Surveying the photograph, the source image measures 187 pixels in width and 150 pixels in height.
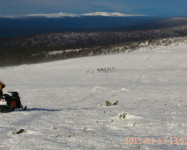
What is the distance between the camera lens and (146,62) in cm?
3431

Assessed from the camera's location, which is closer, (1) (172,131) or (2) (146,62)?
(1) (172,131)

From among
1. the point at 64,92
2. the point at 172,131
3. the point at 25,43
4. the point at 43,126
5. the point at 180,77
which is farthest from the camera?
the point at 25,43

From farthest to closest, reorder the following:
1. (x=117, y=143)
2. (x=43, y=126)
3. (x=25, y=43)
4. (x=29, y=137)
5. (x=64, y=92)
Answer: (x=25, y=43) → (x=64, y=92) → (x=43, y=126) → (x=29, y=137) → (x=117, y=143)

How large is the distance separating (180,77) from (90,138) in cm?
1814

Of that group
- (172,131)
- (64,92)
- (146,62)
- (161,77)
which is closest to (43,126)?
(172,131)

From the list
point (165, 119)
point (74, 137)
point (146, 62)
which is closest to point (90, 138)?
point (74, 137)

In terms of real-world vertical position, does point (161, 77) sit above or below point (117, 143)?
below

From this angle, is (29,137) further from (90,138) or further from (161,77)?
(161,77)
